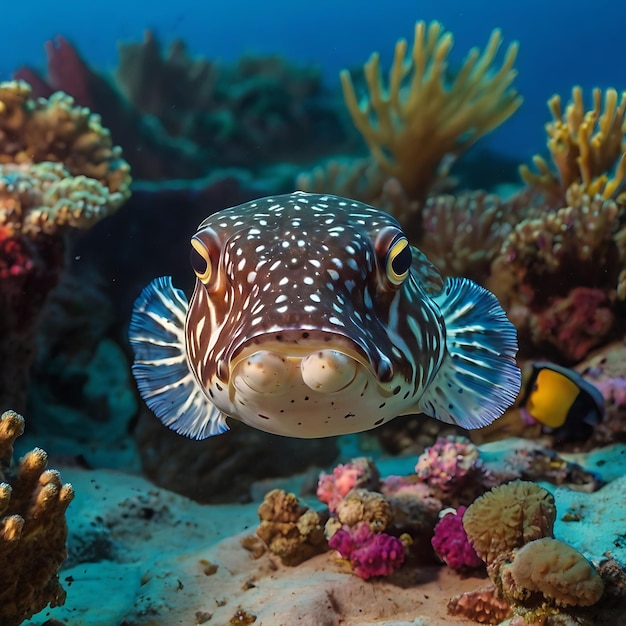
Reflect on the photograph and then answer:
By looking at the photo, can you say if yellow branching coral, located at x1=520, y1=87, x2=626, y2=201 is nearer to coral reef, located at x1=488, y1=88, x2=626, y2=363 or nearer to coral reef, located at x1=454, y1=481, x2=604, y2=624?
coral reef, located at x1=488, y1=88, x2=626, y2=363

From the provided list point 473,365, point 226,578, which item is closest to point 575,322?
point 473,365

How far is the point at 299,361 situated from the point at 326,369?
127 mm

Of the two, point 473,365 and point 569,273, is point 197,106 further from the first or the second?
point 473,365

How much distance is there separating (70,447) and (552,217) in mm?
5985

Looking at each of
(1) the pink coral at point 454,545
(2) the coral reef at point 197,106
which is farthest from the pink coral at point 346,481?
(2) the coral reef at point 197,106

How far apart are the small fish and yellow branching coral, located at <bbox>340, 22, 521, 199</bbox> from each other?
3795 mm

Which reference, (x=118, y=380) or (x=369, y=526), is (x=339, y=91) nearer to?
(x=118, y=380)

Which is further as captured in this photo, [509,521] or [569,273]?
[569,273]

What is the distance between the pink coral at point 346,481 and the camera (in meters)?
4.44

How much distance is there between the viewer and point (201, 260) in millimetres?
2924

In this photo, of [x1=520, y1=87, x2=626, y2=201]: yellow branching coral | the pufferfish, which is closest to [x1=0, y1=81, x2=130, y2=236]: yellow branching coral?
the pufferfish

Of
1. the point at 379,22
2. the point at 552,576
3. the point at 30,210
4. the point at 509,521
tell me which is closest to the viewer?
the point at 552,576

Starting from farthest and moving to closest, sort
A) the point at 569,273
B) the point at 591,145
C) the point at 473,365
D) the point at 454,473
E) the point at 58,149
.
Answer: the point at 591,145
the point at 58,149
the point at 569,273
the point at 454,473
the point at 473,365

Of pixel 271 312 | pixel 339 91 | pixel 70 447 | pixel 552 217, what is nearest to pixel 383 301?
pixel 271 312
